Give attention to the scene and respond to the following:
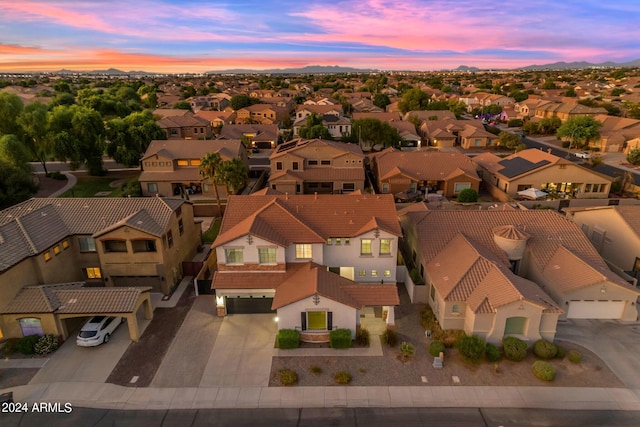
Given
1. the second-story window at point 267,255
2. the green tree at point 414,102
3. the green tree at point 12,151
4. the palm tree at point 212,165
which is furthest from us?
the green tree at point 414,102

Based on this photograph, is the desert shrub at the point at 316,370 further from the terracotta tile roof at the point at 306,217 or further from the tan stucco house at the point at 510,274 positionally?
the tan stucco house at the point at 510,274

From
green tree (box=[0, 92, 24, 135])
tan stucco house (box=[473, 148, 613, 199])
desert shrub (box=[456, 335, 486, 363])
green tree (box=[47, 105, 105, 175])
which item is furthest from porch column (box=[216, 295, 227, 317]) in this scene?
green tree (box=[0, 92, 24, 135])

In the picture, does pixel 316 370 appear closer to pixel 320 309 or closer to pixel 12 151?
A: pixel 320 309

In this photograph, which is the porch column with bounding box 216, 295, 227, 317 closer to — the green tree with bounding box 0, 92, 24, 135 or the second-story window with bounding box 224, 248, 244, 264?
the second-story window with bounding box 224, 248, 244, 264

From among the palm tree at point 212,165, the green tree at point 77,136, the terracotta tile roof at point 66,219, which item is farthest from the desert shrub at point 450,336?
the green tree at point 77,136

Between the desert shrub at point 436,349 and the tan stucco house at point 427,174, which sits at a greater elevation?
the tan stucco house at point 427,174

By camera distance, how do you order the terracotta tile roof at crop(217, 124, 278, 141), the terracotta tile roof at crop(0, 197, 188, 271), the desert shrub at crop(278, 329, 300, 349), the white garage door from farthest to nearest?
the terracotta tile roof at crop(217, 124, 278, 141), the white garage door, the terracotta tile roof at crop(0, 197, 188, 271), the desert shrub at crop(278, 329, 300, 349)

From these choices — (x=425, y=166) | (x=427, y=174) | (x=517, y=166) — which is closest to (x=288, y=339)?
(x=427, y=174)
